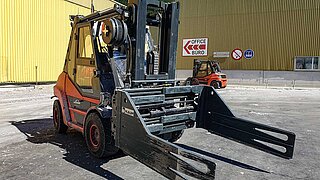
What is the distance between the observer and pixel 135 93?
450 centimetres

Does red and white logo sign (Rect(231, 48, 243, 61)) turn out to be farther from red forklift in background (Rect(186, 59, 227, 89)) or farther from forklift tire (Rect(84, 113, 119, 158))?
forklift tire (Rect(84, 113, 119, 158))

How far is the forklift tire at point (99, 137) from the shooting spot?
4898 mm

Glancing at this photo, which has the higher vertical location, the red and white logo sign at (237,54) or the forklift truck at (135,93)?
the red and white logo sign at (237,54)

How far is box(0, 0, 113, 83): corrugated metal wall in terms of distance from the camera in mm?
17125

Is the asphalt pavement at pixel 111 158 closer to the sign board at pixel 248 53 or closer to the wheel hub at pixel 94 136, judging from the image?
the wheel hub at pixel 94 136

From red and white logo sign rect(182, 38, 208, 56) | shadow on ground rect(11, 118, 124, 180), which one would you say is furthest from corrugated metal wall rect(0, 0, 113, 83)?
red and white logo sign rect(182, 38, 208, 56)

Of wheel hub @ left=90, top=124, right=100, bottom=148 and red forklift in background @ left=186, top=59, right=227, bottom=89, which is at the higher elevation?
red forklift in background @ left=186, top=59, right=227, bottom=89

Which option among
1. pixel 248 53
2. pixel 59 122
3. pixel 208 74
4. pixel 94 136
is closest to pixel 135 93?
pixel 94 136

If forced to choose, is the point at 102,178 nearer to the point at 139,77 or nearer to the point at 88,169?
Answer: the point at 88,169

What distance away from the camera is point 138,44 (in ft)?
16.5

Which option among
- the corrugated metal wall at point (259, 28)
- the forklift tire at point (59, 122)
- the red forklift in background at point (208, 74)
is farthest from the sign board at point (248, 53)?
the forklift tire at point (59, 122)

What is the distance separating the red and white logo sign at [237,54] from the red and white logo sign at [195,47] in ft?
9.91

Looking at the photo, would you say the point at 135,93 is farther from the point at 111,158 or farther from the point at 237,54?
the point at 237,54

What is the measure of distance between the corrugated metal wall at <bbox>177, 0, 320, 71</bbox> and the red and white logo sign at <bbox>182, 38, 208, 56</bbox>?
0.47m
